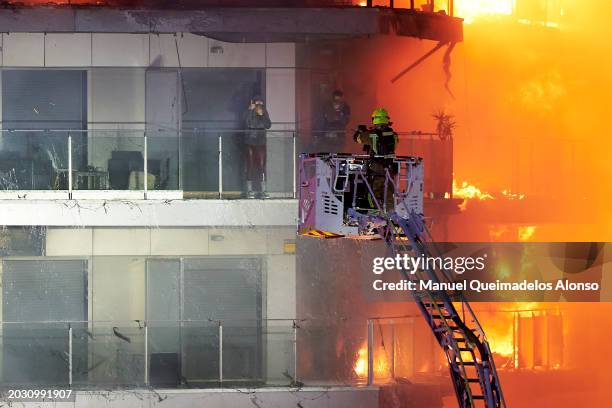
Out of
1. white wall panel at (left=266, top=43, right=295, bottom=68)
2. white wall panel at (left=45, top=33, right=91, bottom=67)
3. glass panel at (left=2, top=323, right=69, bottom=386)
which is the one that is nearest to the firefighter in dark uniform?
white wall panel at (left=266, top=43, right=295, bottom=68)

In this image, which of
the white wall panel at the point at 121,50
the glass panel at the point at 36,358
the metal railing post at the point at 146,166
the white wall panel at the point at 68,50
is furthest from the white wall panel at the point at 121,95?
the glass panel at the point at 36,358

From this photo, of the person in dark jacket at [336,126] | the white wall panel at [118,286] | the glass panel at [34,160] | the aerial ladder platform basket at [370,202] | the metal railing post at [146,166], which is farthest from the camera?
the white wall panel at [118,286]

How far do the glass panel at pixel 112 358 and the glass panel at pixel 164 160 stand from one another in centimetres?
228

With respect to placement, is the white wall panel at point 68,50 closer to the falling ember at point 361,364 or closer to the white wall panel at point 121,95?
the white wall panel at point 121,95

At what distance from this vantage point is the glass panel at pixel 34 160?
20219mm

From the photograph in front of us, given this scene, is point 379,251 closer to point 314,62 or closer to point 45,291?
point 314,62

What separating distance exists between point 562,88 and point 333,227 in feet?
24.1

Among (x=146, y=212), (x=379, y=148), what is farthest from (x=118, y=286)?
(x=379, y=148)

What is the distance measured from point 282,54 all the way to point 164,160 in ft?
8.76

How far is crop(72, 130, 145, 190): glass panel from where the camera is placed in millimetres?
20141

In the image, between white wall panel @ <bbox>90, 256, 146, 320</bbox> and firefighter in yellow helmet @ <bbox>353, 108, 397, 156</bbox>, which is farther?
white wall panel @ <bbox>90, 256, 146, 320</bbox>

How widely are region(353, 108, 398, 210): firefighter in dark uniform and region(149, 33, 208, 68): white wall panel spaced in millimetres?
5006

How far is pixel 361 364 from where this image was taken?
66.7ft

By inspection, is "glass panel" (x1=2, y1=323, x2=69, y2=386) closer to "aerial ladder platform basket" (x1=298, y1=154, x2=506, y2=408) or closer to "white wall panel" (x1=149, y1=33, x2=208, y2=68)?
"white wall panel" (x1=149, y1=33, x2=208, y2=68)
